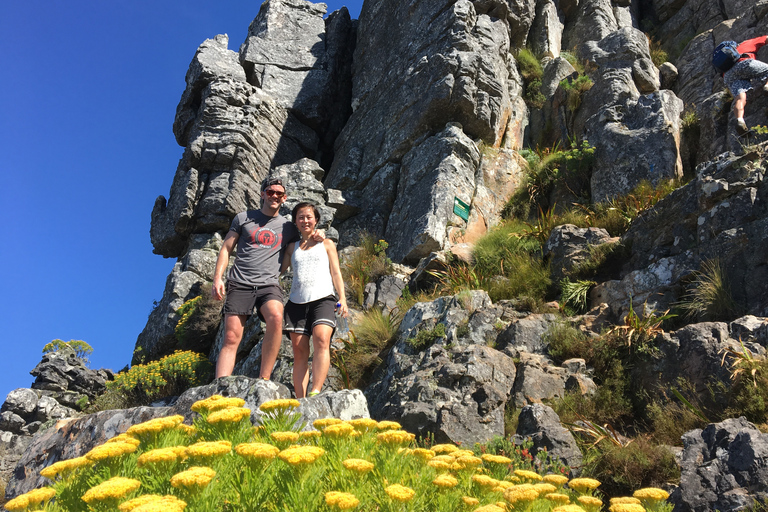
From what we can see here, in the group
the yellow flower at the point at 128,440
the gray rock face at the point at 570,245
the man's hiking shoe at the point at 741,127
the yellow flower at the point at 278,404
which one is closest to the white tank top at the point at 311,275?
the yellow flower at the point at 278,404

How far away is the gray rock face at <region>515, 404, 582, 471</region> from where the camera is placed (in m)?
4.31

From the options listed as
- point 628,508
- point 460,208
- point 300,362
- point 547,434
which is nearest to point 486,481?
point 628,508

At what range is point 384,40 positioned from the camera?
612 inches

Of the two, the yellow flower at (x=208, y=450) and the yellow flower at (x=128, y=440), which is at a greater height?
the yellow flower at (x=128, y=440)

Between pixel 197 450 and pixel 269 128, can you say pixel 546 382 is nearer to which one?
pixel 197 450

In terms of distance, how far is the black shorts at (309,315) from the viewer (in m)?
4.91

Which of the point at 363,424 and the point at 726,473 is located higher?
the point at 363,424

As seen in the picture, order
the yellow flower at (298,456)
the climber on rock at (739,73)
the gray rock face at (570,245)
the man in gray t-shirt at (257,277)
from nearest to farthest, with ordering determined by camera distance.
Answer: the yellow flower at (298,456) → the man in gray t-shirt at (257,277) → the gray rock face at (570,245) → the climber on rock at (739,73)

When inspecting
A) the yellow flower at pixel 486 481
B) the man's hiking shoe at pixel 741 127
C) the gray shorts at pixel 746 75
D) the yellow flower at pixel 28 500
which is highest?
the gray shorts at pixel 746 75

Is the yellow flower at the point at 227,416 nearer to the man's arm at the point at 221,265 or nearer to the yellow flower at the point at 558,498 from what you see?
the yellow flower at the point at 558,498

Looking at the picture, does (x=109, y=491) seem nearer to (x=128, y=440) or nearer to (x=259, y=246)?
(x=128, y=440)

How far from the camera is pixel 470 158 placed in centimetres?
1144

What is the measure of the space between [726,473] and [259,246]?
4393 millimetres

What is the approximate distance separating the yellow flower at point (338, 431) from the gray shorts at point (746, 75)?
365 inches
